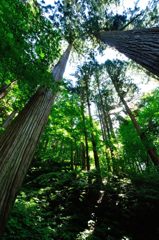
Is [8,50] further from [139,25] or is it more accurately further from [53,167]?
[53,167]

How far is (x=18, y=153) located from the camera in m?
2.52

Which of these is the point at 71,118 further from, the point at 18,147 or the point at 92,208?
the point at 18,147

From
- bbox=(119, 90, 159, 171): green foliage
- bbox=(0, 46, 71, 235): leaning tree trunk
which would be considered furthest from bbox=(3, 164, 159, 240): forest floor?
bbox=(0, 46, 71, 235): leaning tree trunk

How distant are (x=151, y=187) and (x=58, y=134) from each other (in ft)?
17.7

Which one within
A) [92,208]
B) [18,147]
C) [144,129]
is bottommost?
[18,147]

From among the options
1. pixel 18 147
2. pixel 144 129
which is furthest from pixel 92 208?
pixel 18 147

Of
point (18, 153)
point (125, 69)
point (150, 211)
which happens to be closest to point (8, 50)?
point (18, 153)

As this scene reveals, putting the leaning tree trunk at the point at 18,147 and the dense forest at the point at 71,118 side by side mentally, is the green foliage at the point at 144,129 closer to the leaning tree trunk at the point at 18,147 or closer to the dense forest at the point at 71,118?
the dense forest at the point at 71,118

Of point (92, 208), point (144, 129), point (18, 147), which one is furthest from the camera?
point (144, 129)

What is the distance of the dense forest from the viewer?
9.07 ft

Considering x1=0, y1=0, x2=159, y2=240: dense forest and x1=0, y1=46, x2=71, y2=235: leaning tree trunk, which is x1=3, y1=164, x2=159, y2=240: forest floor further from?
x1=0, y1=46, x2=71, y2=235: leaning tree trunk

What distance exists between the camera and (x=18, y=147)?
2572 millimetres

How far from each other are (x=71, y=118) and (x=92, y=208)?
5.45 m

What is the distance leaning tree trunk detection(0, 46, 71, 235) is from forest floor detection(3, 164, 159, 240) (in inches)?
120
